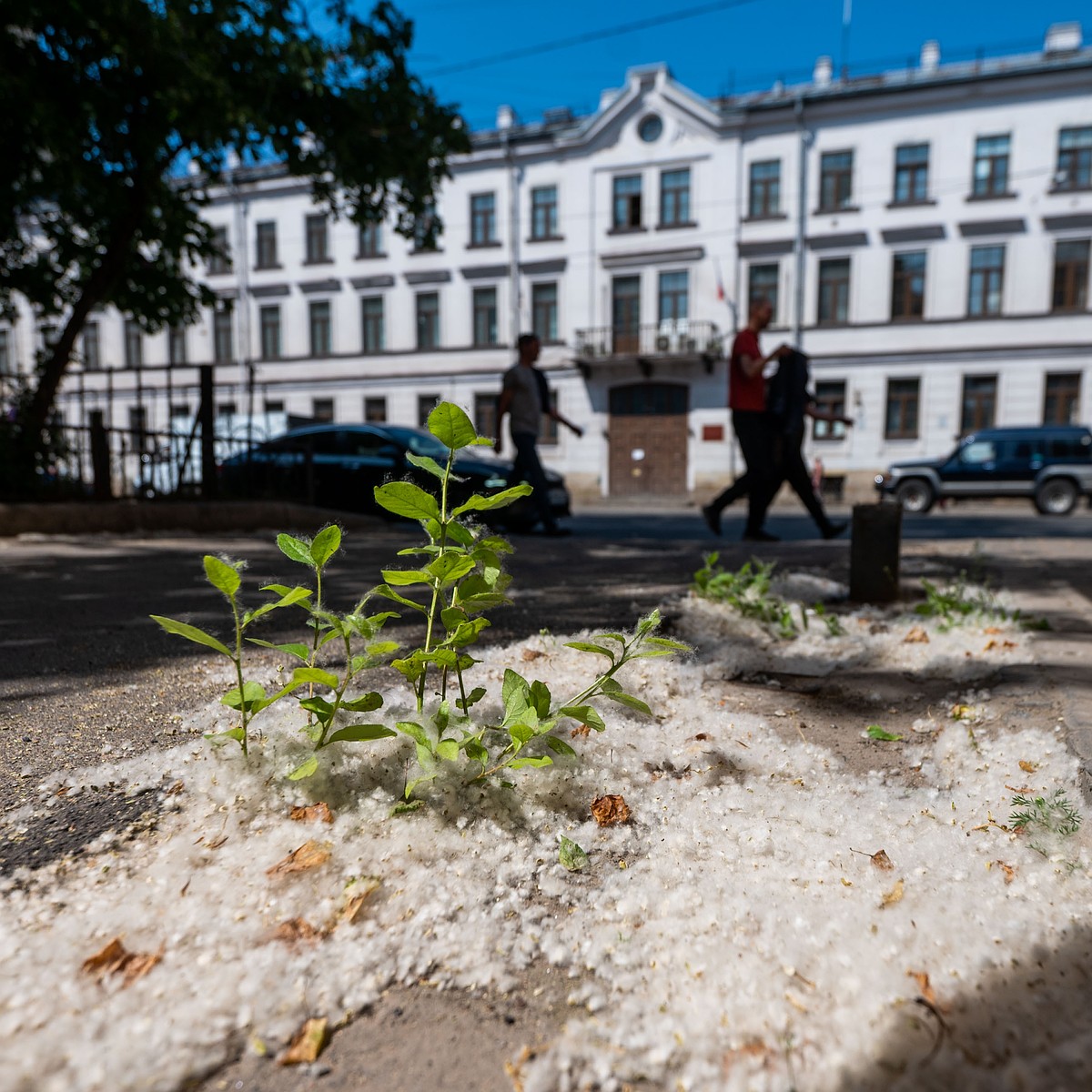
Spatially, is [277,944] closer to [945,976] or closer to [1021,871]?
[945,976]

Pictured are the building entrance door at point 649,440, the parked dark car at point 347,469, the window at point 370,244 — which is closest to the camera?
the parked dark car at point 347,469

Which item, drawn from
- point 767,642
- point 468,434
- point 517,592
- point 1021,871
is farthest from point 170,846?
point 517,592

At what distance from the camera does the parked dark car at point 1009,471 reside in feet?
53.3

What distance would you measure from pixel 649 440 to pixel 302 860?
931 inches

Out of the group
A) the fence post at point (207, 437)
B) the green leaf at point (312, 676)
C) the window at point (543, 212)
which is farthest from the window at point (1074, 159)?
the green leaf at point (312, 676)

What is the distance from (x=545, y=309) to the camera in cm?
2528

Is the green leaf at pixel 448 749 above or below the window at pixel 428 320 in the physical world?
below

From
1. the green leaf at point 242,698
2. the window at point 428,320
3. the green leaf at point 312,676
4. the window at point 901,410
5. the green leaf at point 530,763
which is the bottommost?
the green leaf at point 530,763

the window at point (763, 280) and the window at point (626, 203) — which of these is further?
the window at point (626, 203)

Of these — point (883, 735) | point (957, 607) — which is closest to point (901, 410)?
point (957, 607)

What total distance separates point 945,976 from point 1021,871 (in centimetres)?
35

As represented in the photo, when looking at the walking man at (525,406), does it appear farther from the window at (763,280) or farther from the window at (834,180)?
the window at (834,180)

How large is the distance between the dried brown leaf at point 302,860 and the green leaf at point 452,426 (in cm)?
73

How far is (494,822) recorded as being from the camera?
147 centimetres
